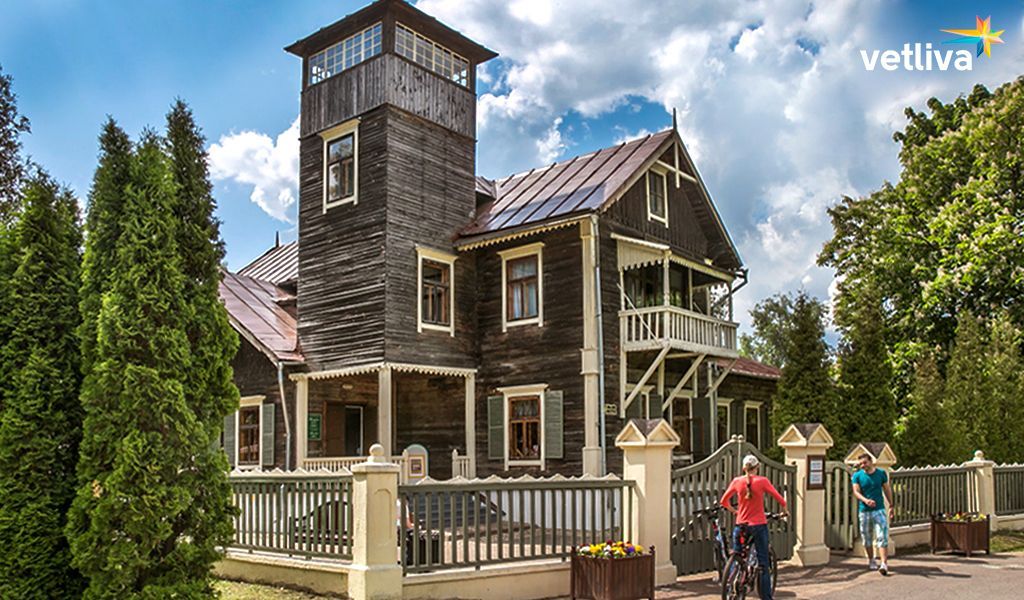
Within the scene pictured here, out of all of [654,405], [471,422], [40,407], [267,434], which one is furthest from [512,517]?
[267,434]

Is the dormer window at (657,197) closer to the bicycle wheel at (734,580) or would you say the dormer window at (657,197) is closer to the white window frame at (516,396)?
the white window frame at (516,396)

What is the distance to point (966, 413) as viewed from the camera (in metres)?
23.3

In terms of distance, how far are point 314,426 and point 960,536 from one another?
14.0 metres

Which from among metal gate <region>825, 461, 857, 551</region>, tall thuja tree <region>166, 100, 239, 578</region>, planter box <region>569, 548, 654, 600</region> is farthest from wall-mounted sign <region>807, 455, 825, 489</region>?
tall thuja tree <region>166, 100, 239, 578</region>

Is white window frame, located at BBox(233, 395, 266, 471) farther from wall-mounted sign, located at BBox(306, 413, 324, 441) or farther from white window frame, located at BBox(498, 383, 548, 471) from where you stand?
white window frame, located at BBox(498, 383, 548, 471)

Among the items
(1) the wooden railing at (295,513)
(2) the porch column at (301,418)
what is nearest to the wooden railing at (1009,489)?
(1) the wooden railing at (295,513)

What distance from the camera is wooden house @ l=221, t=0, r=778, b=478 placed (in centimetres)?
2058

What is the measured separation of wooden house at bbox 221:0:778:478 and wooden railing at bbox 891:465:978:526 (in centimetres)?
550

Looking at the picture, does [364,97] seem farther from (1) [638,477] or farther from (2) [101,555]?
(2) [101,555]

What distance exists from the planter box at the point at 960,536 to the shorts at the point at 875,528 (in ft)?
9.16

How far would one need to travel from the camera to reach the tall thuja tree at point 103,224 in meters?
8.43

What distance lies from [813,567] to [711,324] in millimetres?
8696

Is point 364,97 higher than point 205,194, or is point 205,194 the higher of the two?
point 364,97

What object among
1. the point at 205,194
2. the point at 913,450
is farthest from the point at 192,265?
the point at 913,450
